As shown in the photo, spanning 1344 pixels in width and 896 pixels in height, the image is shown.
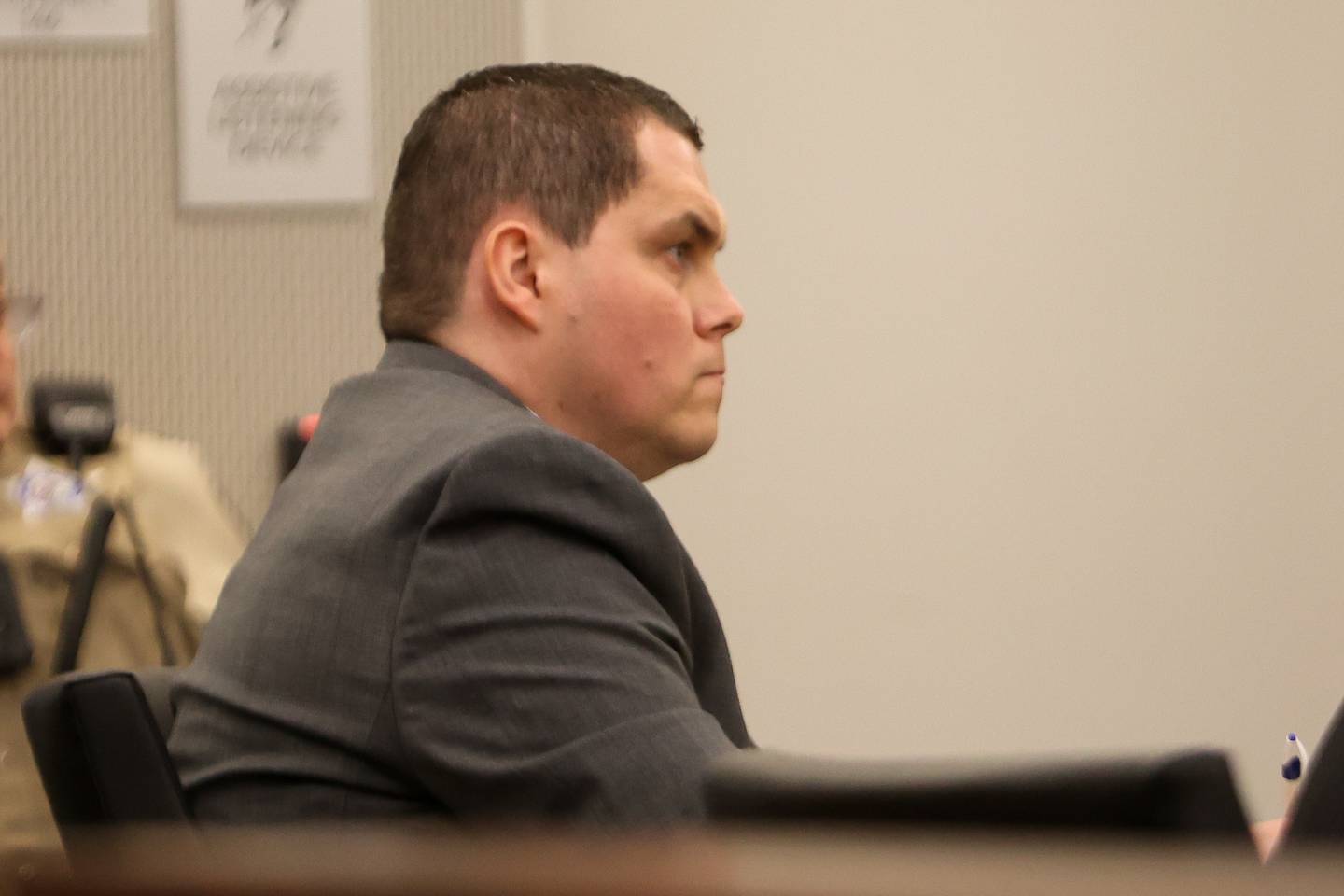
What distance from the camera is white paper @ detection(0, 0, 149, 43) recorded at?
7.60 feet

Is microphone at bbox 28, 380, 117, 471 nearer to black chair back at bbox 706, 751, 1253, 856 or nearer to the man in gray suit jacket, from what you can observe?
the man in gray suit jacket

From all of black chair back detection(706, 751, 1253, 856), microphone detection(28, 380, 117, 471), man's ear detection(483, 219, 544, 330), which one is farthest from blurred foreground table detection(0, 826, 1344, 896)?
microphone detection(28, 380, 117, 471)

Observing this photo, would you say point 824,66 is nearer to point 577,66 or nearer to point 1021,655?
point 1021,655

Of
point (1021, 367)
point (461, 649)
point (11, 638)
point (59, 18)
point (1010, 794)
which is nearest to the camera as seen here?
point (1010, 794)

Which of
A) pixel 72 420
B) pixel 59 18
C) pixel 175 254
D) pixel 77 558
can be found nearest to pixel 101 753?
pixel 77 558

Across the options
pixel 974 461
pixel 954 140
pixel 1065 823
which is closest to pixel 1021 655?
pixel 974 461

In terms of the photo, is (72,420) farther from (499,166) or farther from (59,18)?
(499,166)

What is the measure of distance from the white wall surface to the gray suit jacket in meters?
1.62

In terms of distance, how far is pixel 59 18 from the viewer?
2.32 metres

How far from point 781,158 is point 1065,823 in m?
2.27

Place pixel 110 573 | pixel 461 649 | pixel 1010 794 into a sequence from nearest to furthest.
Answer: pixel 1010 794 < pixel 461 649 < pixel 110 573

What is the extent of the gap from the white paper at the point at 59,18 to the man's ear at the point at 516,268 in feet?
3.88

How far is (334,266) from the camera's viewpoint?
236cm

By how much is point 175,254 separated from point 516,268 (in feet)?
3.72
